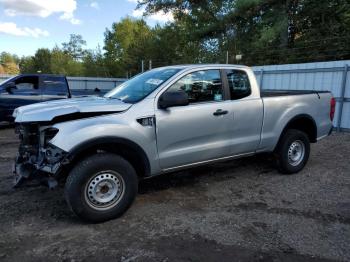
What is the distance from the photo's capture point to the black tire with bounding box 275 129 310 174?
5.90 metres

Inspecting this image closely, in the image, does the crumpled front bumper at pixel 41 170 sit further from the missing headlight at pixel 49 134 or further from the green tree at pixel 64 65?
the green tree at pixel 64 65

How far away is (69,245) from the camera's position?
359 centimetres

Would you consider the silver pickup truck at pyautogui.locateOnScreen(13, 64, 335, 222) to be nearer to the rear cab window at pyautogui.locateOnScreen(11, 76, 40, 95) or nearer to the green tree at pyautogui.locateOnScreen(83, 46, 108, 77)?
the rear cab window at pyautogui.locateOnScreen(11, 76, 40, 95)

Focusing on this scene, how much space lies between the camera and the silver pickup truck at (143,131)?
3.92 meters

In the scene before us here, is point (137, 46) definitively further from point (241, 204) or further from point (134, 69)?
point (241, 204)

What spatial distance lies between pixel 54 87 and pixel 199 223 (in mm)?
9358

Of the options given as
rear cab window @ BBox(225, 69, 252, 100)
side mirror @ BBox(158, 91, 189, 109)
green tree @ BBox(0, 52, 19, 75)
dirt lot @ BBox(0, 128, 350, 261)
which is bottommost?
dirt lot @ BBox(0, 128, 350, 261)

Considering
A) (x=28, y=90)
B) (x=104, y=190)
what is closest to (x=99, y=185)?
(x=104, y=190)

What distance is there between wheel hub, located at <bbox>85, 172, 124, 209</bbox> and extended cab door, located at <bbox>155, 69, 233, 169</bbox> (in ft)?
2.16

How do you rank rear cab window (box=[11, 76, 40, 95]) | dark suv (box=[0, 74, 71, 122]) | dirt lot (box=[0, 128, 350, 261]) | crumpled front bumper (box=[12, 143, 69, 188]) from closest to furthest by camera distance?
dirt lot (box=[0, 128, 350, 261])
crumpled front bumper (box=[12, 143, 69, 188])
dark suv (box=[0, 74, 71, 122])
rear cab window (box=[11, 76, 40, 95])

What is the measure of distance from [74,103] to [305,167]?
14.6 ft

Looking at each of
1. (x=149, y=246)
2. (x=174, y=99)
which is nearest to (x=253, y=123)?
(x=174, y=99)

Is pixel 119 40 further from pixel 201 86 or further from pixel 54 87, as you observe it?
pixel 201 86

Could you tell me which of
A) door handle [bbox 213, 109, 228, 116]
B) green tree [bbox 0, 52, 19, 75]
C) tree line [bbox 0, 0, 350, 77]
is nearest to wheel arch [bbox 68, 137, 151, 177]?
door handle [bbox 213, 109, 228, 116]
